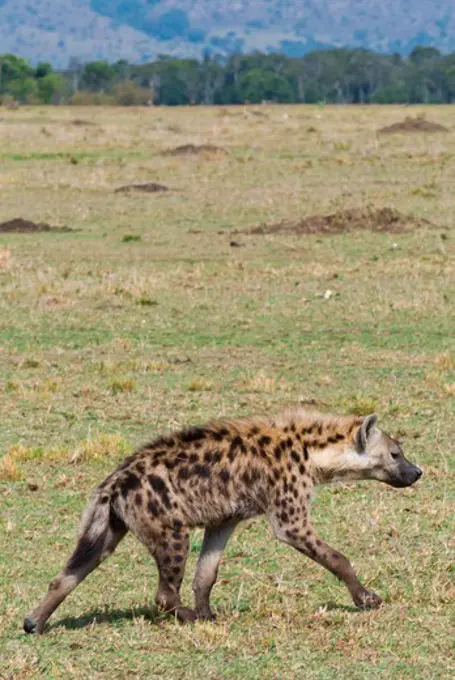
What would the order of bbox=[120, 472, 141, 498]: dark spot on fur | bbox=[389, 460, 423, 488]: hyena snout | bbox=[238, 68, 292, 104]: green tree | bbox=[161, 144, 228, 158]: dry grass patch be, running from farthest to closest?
bbox=[238, 68, 292, 104]: green tree
bbox=[161, 144, 228, 158]: dry grass patch
bbox=[389, 460, 423, 488]: hyena snout
bbox=[120, 472, 141, 498]: dark spot on fur

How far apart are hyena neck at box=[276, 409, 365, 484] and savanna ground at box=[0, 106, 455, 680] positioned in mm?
614

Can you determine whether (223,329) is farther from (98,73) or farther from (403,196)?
(98,73)

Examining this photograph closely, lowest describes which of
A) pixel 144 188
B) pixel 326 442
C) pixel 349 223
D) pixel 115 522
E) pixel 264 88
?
pixel 264 88

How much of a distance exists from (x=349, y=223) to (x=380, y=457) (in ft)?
51.1

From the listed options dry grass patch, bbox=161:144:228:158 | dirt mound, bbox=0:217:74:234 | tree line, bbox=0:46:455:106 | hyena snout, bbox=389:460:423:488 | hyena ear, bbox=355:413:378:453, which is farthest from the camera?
tree line, bbox=0:46:455:106

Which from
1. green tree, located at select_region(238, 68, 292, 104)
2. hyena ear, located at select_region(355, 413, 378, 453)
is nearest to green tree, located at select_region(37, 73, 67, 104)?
green tree, located at select_region(238, 68, 292, 104)

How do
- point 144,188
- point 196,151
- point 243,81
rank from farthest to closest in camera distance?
point 243,81 < point 196,151 < point 144,188

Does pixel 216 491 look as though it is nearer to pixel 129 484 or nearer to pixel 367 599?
pixel 129 484

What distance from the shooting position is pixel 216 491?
21.6 feet

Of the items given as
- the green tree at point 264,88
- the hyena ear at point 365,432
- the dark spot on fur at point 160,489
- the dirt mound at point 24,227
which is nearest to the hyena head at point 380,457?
the hyena ear at point 365,432

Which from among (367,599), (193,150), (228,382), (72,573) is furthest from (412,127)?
(72,573)

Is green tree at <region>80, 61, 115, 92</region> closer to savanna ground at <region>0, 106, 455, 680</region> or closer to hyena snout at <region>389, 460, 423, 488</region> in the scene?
savanna ground at <region>0, 106, 455, 680</region>

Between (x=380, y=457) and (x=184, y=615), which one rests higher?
(x=380, y=457)

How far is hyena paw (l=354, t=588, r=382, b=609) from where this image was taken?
22.4ft
